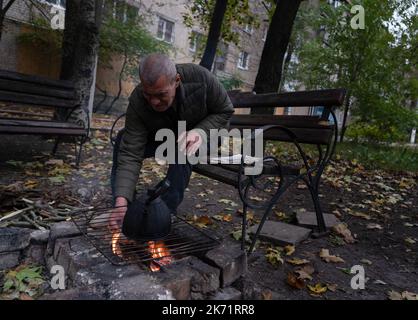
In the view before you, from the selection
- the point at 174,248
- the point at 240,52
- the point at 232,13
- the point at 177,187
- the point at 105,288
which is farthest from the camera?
→ the point at 240,52

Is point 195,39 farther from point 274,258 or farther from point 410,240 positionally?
point 274,258

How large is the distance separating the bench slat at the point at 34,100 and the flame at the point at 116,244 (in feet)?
11.6

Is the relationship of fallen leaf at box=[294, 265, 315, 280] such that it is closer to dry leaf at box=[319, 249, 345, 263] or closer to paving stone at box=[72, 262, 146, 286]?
dry leaf at box=[319, 249, 345, 263]

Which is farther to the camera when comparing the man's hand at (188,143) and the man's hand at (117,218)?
the man's hand at (188,143)

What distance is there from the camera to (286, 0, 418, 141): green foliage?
8562 mm

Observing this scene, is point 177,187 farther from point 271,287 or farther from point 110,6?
point 110,6

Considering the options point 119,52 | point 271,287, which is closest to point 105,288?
point 271,287

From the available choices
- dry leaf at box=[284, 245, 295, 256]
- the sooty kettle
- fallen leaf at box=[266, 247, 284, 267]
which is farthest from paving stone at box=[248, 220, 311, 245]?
the sooty kettle

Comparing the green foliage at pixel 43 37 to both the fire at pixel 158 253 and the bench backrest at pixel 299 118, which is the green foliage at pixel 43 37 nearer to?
the bench backrest at pixel 299 118

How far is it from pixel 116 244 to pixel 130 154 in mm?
719

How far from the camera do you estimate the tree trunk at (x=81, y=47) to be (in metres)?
5.93

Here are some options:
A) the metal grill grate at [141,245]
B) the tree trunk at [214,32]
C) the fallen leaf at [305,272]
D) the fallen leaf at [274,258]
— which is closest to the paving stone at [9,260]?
the metal grill grate at [141,245]

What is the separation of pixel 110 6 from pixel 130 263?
13.4 meters

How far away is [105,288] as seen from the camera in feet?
5.47
